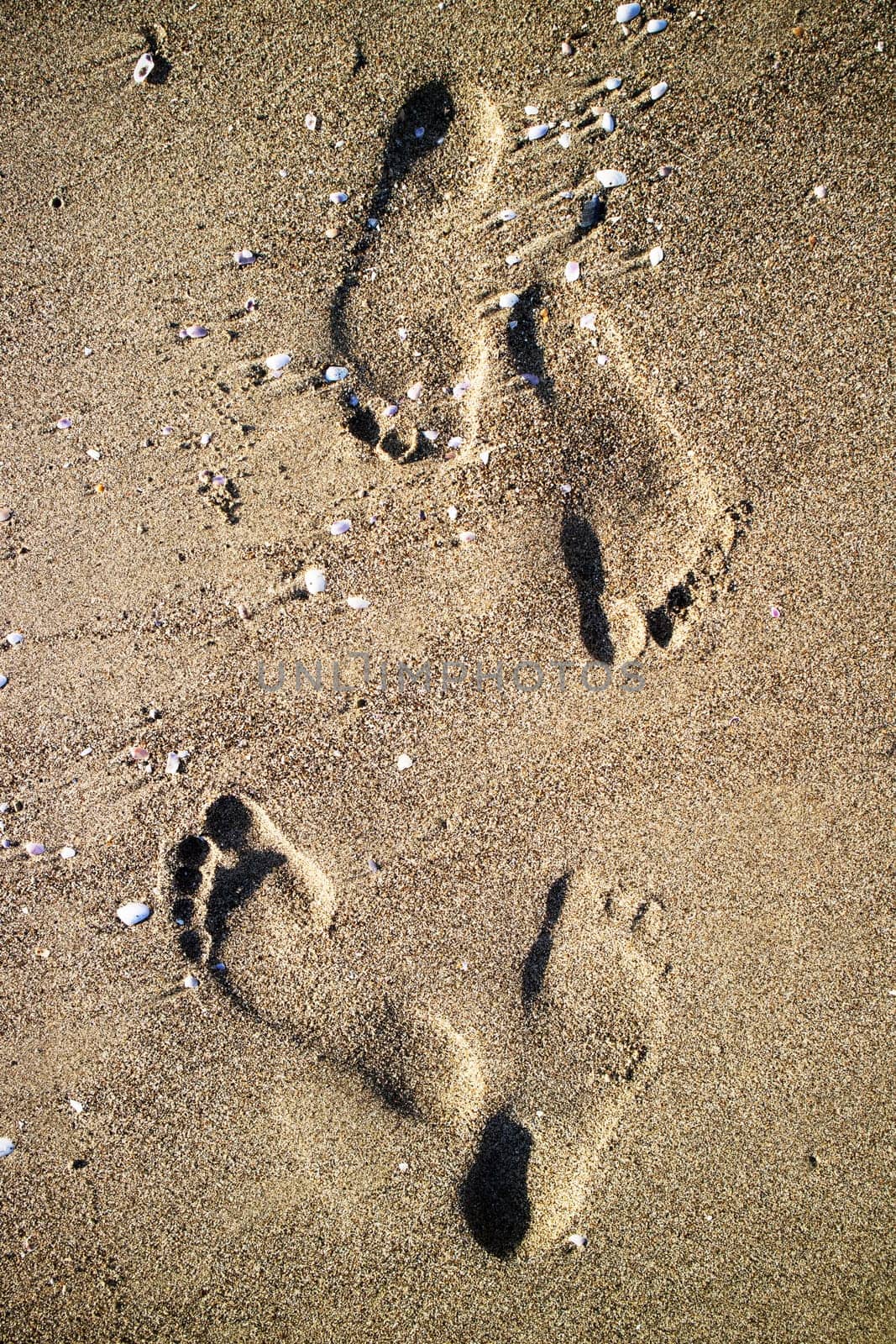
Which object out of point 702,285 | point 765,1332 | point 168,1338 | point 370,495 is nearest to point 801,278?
point 702,285

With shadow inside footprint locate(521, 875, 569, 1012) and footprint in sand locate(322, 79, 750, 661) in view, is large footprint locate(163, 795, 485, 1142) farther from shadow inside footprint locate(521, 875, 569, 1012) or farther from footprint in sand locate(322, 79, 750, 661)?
footprint in sand locate(322, 79, 750, 661)

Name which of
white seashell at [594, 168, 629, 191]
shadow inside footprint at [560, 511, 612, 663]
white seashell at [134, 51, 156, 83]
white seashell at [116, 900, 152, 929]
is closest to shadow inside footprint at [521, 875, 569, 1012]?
shadow inside footprint at [560, 511, 612, 663]

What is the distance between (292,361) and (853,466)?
1.70m

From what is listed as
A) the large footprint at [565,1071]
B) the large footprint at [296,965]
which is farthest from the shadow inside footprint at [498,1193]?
the large footprint at [296,965]

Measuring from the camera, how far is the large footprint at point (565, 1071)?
79.0 inches

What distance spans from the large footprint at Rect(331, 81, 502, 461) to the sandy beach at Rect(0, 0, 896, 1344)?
13 millimetres

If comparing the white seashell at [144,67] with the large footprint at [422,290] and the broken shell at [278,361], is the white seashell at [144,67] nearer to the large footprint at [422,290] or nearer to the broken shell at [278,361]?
the large footprint at [422,290]

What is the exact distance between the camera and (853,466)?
2.04 m

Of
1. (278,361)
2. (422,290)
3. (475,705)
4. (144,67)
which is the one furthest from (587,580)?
(144,67)

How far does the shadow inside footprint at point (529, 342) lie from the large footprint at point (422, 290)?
4.3 inches

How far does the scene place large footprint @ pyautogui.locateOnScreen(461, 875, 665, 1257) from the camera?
201 centimetres

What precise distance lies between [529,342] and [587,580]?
0.74m

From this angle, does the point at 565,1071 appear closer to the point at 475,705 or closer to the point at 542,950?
the point at 542,950

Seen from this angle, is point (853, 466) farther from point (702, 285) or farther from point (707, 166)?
point (707, 166)
